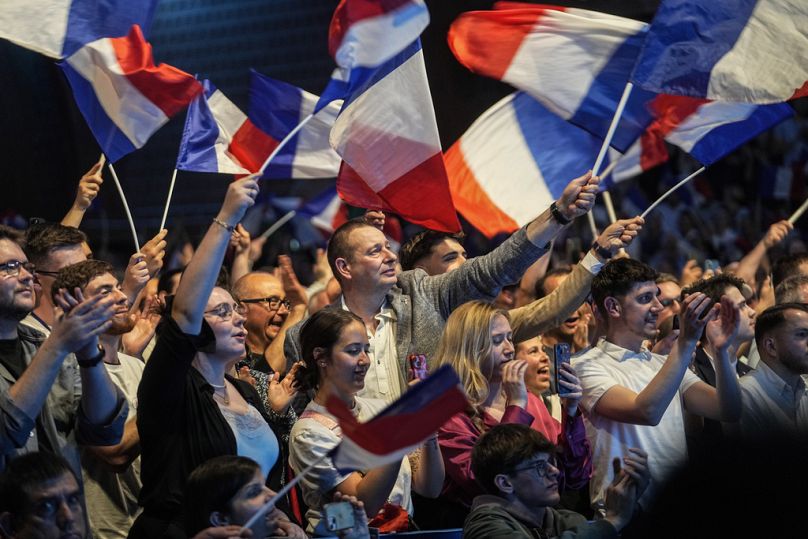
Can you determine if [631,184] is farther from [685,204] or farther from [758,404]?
[758,404]

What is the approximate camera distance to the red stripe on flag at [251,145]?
713 cm

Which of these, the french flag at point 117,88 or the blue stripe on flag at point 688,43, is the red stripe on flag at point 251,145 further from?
the blue stripe on flag at point 688,43

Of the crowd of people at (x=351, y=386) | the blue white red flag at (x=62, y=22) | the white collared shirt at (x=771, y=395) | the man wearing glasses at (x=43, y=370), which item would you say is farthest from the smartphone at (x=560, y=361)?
the blue white red flag at (x=62, y=22)

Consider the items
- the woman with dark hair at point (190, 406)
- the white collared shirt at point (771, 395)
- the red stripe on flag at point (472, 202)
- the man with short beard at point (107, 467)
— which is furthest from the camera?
the red stripe on flag at point (472, 202)

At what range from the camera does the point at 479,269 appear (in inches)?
221

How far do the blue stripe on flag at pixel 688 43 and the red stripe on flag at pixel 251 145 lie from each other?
89.0 inches

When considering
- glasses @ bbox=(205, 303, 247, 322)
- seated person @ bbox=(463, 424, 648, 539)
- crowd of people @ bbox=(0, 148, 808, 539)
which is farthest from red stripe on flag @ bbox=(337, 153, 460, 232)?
seated person @ bbox=(463, 424, 648, 539)

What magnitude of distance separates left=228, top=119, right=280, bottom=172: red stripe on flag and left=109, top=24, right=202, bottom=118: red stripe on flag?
1.51ft

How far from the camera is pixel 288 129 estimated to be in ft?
24.7

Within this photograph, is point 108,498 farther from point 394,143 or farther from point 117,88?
point 117,88

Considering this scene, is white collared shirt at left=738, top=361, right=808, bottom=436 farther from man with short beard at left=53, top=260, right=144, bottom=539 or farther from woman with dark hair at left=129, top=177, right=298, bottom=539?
man with short beard at left=53, top=260, right=144, bottom=539

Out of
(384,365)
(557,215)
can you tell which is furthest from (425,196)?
(384,365)

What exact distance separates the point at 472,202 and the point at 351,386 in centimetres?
259

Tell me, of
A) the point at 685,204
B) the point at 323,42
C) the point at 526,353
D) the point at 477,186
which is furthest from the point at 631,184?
the point at 526,353
